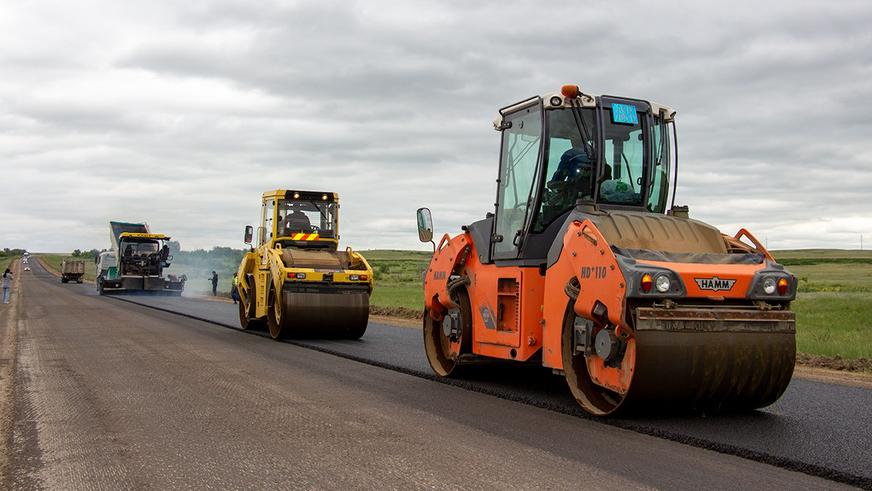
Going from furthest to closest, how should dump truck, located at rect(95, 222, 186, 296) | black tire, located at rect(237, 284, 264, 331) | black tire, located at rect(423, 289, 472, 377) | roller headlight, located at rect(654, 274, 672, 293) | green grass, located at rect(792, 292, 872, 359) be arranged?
1. dump truck, located at rect(95, 222, 186, 296)
2. black tire, located at rect(237, 284, 264, 331)
3. green grass, located at rect(792, 292, 872, 359)
4. black tire, located at rect(423, 289, 472, 377)
5. roller headlight, located at rect(654, 274, 672, 293)

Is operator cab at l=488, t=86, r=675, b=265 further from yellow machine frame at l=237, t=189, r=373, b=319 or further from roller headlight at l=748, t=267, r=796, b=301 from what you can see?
yellow machine frame at l=237, t=189, r=373, b=319

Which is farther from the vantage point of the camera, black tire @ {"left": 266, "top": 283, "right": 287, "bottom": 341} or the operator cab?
black tire @ {"left": 266, "top": 283, "right": 287, "bottom": 341}

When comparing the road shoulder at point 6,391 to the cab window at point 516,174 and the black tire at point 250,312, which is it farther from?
the cab window at point 516,174

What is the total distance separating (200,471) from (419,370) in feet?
16.2

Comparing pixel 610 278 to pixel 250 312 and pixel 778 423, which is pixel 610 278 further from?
pixel 250 312

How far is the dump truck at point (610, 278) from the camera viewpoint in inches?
238

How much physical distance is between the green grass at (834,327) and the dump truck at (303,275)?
7.42 meters

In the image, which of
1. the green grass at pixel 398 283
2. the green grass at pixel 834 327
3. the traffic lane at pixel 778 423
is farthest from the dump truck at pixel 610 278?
the green grass at pixel 834 327

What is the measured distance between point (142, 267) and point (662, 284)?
3610 cm

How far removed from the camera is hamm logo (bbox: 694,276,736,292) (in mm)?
6070

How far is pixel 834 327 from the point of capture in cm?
1828

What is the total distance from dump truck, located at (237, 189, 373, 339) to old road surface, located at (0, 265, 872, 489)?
421 centimetres

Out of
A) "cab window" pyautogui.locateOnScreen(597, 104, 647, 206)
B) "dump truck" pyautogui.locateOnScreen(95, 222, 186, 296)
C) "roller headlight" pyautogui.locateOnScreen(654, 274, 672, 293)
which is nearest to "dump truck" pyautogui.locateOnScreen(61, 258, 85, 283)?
"dump truck" pyautogui.locateOnScreen(95, 222, 186, 296)

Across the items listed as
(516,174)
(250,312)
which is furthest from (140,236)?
(516,174)
